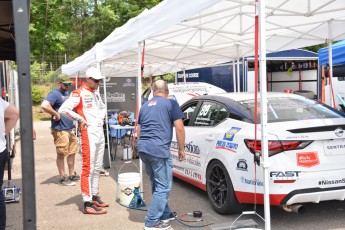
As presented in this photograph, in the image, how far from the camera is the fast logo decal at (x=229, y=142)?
4656 mm

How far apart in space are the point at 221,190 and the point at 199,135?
0.95 meters

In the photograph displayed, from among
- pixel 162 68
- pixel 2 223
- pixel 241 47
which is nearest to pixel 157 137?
pixel 2 223

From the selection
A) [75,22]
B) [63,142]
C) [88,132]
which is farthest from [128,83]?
[75,22]

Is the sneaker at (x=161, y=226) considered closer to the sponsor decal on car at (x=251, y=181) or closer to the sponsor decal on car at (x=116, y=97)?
the sponsor decal on car at (x=251, y=181)

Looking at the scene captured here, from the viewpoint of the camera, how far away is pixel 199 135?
5.59 meters

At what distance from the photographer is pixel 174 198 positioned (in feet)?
19.7

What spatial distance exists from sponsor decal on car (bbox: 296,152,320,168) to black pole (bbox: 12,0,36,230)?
10.4 ft

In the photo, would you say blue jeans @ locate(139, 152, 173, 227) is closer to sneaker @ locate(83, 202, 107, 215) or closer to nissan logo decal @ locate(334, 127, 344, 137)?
sneaker @ locate(83, 202, 107, 215)

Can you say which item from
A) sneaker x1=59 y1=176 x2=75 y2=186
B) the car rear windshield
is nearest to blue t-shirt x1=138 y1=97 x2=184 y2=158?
the car rear windshield

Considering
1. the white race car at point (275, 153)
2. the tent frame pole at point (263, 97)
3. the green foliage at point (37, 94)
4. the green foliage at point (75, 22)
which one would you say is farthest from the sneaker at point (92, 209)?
the green foliage at point (75, 22)

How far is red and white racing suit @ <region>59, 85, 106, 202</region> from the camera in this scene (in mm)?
5258

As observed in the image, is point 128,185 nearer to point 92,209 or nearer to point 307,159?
point 92,209

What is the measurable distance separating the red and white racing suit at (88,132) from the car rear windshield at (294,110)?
2047 millimetres

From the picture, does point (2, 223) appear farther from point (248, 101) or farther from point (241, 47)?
point (241, 47)
